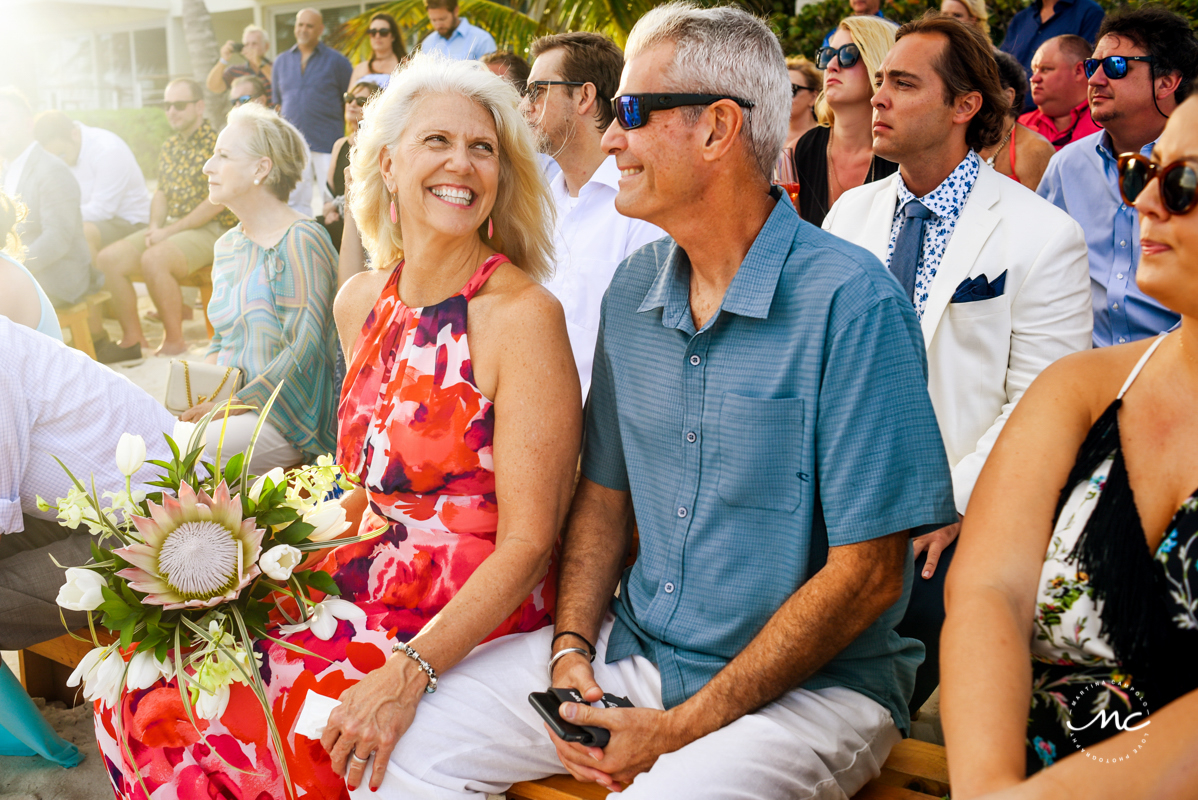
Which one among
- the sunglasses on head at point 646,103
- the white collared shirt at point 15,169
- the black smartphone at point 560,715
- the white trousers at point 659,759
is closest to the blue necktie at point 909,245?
the sunglasses on head at point 646,103

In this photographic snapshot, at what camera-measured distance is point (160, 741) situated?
200 centimetres

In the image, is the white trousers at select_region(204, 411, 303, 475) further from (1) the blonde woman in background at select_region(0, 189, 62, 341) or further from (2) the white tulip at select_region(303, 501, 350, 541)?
(2) the white tulip at select_region(303, 501, 350, 541)

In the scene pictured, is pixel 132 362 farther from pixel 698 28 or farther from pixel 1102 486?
pixel 1102 486

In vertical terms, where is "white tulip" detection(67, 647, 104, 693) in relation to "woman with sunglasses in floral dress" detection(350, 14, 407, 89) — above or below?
below

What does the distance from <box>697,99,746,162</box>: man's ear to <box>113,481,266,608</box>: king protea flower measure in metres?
1.20

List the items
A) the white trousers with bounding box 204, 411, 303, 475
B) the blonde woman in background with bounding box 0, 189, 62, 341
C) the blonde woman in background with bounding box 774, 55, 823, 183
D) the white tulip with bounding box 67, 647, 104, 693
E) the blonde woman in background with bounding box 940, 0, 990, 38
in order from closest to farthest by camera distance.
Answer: the white tulip with bounding box 67, 647, 104, 693 < the blonde woman in background with bounding box 0, 189, 62, 341 < the white trousers with bounding box 204, 411, 303, 475 < the blonde woman in background with bounding box 940, 0, 990, 38 < the blonde woman in background with bounding box 774, 55, 823, 183

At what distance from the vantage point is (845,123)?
4457 millimetres

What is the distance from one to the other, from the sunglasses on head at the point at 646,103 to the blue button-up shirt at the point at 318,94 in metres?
8.75

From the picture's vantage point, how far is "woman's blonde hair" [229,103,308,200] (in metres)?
4.46

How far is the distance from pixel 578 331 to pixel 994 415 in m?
1.50

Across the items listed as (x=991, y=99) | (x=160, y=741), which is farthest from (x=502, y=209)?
→ (x=991, y=99)

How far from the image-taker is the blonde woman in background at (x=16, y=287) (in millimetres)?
3230

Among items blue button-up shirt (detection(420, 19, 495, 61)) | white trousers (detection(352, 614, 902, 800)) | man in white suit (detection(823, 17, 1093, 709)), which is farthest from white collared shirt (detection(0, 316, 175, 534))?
blue button-up shirt (detection(420, 19, 495, 61))

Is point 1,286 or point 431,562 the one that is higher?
point 1,286
